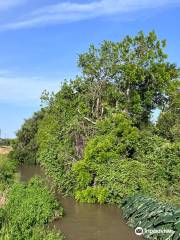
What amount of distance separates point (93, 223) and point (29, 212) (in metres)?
3.33

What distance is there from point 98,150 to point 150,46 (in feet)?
37.3

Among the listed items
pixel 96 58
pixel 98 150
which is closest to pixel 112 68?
pixel 96 58

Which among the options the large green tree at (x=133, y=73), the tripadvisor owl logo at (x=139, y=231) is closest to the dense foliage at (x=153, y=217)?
the tripadvisor owl logo at (x=139, y=231)

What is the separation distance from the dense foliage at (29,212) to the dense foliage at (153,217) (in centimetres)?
312

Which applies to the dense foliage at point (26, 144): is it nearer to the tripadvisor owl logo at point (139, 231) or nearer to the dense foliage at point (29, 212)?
the dense foliage at point (29, 212)

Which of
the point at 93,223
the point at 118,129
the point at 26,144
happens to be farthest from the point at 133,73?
the point at 26,144

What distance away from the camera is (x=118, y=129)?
2470 cm

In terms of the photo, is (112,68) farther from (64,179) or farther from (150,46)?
(64,179)

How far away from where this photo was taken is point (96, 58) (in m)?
32.4

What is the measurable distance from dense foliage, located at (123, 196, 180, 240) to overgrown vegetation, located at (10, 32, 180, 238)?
190 cm

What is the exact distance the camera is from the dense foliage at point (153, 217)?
13.4 m

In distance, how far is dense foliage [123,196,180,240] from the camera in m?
13.4

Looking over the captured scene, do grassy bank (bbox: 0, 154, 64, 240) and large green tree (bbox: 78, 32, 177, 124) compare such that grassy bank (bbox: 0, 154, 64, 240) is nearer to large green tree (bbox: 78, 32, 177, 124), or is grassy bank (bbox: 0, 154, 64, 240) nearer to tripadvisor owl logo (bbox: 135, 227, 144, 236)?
tripadvisor owl logo (bbox: 135, 227, 144, 236)

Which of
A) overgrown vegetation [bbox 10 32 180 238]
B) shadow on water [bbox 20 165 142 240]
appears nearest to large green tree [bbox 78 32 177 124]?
overgrown vegetation [bbox 10 32 180 238]
